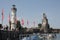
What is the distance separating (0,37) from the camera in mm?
35438

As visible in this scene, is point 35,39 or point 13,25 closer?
point 35,39

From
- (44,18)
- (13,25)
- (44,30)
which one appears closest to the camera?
(13,25)

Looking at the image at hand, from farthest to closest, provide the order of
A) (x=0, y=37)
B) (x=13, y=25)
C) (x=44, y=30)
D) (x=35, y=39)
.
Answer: (x=44, y=30) < (x=13, y=25) < (x=35, y=39) < (x=0, y=37)

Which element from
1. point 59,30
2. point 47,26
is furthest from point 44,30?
point 59,30

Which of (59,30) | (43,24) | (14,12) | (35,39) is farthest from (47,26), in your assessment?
(35,39)

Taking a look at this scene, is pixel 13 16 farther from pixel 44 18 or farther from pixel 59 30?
pixel 59 30

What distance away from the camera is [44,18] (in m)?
148

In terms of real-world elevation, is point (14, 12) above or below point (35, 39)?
above

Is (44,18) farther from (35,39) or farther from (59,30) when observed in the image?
(35,39)

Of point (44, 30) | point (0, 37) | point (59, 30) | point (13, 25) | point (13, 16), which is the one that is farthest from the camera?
point (59, 30)

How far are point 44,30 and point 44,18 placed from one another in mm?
11596

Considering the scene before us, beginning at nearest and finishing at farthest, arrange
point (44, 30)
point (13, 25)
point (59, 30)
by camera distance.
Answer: point (13, 25)
point (44, 30)
point (59, 30)

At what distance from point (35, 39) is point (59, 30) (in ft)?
434

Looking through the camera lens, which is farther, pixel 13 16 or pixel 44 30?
pixel 44 30
